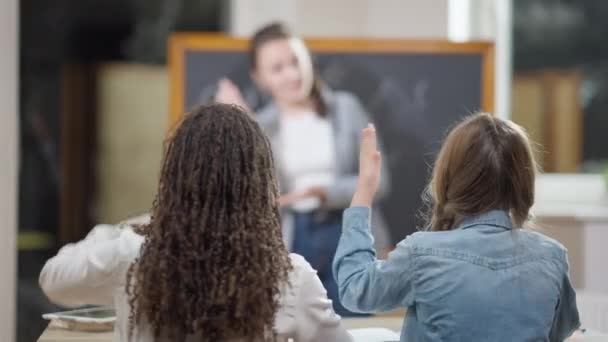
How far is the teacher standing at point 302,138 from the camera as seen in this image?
12.4ft

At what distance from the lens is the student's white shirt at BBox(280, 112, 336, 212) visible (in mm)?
3797

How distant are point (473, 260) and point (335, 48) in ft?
6.78

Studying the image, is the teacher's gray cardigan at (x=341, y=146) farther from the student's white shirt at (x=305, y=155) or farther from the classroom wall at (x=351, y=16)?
the classroom wall at (x=351, y=16)

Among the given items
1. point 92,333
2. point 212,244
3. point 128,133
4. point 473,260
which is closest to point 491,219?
point 473,260

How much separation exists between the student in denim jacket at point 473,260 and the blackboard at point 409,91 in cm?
191

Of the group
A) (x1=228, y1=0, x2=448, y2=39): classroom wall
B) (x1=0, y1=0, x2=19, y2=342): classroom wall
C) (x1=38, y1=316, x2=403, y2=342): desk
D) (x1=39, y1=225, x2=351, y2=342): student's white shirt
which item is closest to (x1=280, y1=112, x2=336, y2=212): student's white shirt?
(x1=228, y1=0, x2=448, y2=39): classroom wall

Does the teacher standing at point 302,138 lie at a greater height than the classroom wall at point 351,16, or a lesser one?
lesser

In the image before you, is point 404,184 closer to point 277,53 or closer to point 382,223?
point 382,223

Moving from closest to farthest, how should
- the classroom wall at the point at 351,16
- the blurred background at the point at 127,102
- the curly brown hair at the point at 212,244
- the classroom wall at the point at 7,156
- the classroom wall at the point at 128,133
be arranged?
the curly brown hair at the point at 212,244 < the classroom wall at the point at 7,156 < the classroom wall at the point at 351,16 < the blurred background at the point at 127,102 < the classroom wall at the point at 128,133

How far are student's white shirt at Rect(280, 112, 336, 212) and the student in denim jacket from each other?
1.84 m

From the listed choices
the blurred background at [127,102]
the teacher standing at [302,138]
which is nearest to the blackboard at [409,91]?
the teacher standing at [302,138]

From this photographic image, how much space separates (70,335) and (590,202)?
308 cm

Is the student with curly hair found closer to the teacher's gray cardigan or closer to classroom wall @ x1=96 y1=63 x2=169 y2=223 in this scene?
the teacher's gray cardigan

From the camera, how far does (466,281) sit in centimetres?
186
